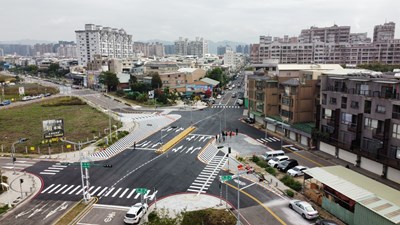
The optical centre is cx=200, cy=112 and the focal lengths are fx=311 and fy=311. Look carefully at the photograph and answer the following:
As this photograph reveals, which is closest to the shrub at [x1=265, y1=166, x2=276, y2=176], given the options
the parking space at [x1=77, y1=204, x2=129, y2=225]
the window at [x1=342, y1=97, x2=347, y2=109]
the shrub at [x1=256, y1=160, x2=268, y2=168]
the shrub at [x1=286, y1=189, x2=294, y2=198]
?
the shrub at [x1=256, y1=160, x2=268, y2=168]

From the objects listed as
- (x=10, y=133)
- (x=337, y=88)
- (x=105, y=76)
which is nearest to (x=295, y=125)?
(x=337, y=88)

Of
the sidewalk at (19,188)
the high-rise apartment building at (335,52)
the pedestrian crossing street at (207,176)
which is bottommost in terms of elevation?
the sidewalk at (19,188)

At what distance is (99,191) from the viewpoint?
Answer: 122ft

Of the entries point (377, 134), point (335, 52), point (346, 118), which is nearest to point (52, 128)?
point (346, 118)

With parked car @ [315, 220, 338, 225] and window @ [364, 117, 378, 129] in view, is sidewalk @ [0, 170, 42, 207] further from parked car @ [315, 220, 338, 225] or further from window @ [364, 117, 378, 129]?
window @ [364, 117, 378, 129]

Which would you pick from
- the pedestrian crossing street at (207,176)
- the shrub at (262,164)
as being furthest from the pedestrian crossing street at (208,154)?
the shrub at (262,164)

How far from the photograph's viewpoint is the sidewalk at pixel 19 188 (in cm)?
3534

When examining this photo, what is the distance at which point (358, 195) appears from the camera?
28.0 meters

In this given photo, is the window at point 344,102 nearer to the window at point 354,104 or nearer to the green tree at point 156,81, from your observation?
the window at point 354,104

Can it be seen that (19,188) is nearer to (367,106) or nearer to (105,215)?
(105,215)

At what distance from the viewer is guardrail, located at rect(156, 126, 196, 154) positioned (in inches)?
2125

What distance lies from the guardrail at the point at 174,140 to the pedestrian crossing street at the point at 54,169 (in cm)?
1522

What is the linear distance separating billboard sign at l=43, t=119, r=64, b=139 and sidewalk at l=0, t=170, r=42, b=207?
1253 centimetres

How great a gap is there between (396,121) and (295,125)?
20974 millimetres
